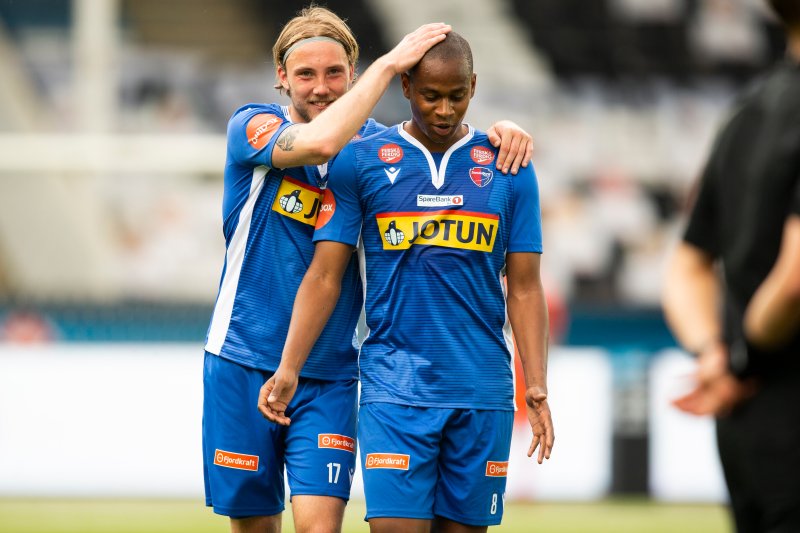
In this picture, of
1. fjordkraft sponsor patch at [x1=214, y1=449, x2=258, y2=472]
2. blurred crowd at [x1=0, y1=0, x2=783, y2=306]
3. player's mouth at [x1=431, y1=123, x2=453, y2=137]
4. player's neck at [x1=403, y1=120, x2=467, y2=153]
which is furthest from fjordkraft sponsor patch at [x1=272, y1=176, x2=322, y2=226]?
blurred crowd at [x1=0, y1=0, x2=783, y2=306]

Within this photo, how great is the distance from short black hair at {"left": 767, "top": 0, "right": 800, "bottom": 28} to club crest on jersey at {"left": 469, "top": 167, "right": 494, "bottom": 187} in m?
1.80

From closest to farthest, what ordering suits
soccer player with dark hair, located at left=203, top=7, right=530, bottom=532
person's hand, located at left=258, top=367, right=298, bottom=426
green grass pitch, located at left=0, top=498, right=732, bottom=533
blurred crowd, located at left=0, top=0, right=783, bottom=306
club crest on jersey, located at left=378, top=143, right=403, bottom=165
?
1. person's hand, located at left=258, top=367, right=298, bottom=426
2. club crest on jersey, located at left=378, top=143, right=403, bottom=165
3. soccer player with dark hair, located at left=203, top=7, right=530, bottom=532
4. green grass pitch, located at left=0, top=498, right=732, bottom=533
5. blurred crowd, located at left=0, top=0, right=783, bottom=306

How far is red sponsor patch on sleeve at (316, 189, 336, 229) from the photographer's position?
187 inches

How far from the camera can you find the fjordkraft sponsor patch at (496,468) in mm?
4668

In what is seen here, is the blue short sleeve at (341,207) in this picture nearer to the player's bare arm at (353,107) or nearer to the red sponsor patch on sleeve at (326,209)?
the red sponsor patch on sleeve at (326,209)

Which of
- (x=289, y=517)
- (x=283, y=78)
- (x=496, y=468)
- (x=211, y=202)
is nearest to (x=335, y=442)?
(x=496, y=468)

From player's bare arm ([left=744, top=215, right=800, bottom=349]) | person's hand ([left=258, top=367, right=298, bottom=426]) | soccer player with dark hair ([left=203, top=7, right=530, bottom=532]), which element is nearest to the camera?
player's bare arm ([left=744, top=215, right=800, bottom=349])

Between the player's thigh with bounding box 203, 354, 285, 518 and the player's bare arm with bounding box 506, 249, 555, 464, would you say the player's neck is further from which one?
the player's thigh with bounding box 203, 354, 285, 518

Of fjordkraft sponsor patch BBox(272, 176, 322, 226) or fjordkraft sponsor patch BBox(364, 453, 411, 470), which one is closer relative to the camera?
fjordkraft sponsor patch BBox(364, 453, 411, 470)

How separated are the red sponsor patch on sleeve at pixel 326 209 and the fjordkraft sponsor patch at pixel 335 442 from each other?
2.52 ft

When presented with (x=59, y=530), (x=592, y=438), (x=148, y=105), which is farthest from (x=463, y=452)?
(x=148, y=105)

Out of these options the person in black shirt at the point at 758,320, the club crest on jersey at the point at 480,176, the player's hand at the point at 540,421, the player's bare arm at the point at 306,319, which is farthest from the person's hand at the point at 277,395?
the person in black shirt at the point at 758,320

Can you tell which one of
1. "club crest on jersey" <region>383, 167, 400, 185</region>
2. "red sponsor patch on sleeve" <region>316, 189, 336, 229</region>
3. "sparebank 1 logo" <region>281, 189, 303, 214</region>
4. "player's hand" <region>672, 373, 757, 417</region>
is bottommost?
"player's hand" <region>672, 373, 757, 417</region>

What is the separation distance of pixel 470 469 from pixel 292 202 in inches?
46.4
